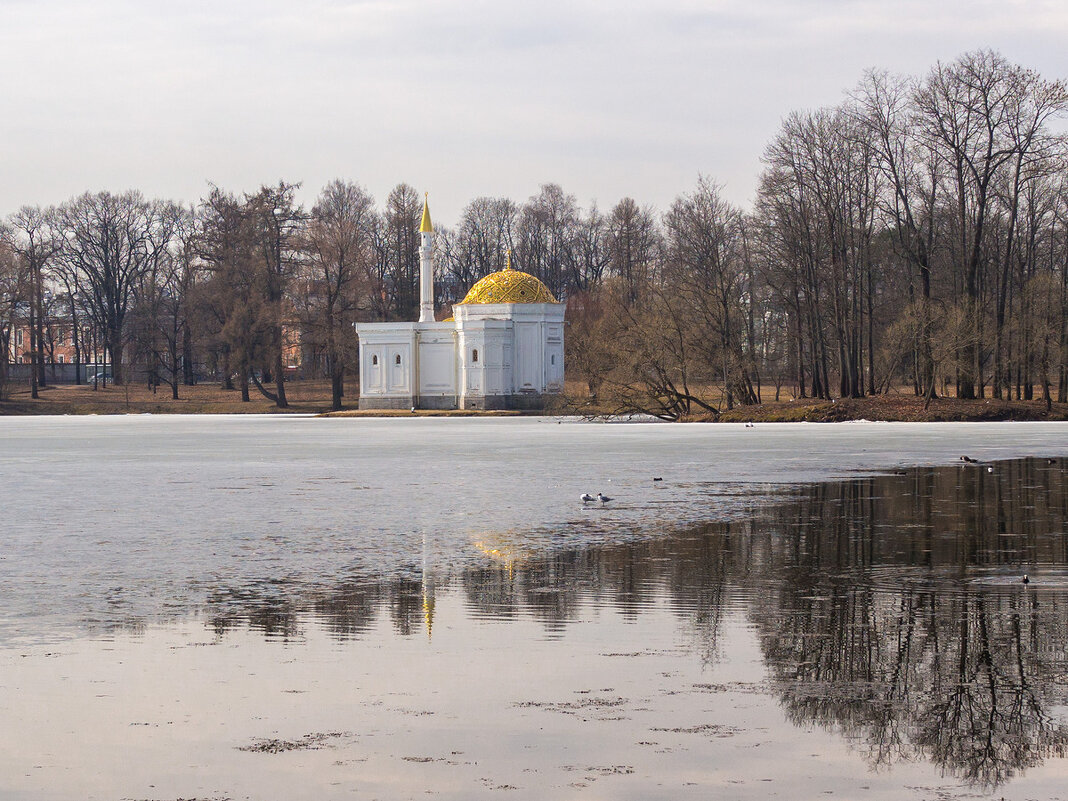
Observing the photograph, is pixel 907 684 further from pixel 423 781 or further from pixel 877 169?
pixel 877 169

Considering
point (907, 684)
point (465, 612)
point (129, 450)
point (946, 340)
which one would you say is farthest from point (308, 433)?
point (907, 684)

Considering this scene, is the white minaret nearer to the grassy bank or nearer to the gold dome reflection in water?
the gold dome reflection in water

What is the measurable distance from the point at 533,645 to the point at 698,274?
58.4 metres

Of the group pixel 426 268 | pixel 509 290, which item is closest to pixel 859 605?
pixel 509 290

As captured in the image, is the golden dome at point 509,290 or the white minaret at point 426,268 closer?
the golden dome at point 509,290

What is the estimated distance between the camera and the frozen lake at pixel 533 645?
21.6 ft

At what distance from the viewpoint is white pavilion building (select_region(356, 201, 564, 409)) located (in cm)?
8369

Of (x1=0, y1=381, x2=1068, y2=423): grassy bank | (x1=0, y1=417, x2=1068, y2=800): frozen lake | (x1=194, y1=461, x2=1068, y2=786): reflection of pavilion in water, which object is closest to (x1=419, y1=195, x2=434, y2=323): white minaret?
(x1=0, y1=381, x2=1068, y2=423): grassy bank

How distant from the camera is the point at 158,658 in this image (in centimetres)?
919

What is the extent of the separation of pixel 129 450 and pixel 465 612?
2787 centimetres

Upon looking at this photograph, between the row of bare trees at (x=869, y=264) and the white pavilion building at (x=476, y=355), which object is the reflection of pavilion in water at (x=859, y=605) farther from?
the white pavilion building at (x=476, y=355)

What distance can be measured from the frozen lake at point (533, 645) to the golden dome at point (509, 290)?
209 ft

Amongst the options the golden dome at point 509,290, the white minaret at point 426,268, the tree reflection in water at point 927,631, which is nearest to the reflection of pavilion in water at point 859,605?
the tree reflection in water at point 927,631

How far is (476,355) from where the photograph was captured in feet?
275
